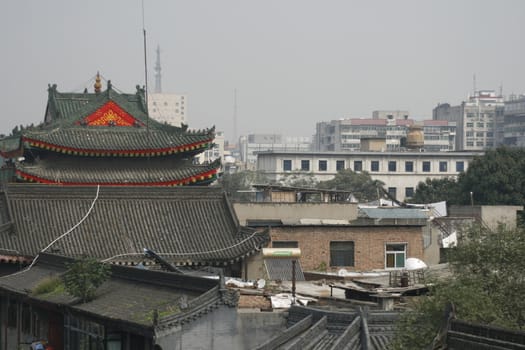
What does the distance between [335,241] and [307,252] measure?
131 cm

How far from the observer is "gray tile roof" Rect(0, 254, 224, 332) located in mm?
24672

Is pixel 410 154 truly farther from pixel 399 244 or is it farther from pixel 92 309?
pixel 92 309

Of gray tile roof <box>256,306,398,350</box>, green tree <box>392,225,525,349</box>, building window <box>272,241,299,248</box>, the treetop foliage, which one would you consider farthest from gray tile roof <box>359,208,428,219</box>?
gray tile roof <box>256,306,398,350</box>

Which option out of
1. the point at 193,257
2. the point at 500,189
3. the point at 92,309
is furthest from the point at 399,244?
the point at 500,189

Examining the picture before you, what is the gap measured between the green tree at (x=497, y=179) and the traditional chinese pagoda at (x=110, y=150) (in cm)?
4310

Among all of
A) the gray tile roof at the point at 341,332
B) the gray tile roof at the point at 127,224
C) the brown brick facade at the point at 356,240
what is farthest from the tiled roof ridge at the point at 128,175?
the gray tile roof at the point at 341,332

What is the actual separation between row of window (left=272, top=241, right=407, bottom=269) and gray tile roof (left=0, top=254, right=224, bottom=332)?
14.7 m

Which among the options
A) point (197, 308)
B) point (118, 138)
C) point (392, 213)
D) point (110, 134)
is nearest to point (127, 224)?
point (118, 138)

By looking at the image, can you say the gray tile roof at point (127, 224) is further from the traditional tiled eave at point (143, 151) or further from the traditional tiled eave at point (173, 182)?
the traditional tiled eave at point (143, 151)

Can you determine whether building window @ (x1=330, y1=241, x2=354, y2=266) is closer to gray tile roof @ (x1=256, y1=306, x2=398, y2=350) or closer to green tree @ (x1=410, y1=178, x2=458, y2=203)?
gray tile roof @ (x1=256, y1=306, x2=398, y2=350)

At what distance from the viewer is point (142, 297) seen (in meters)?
27.2

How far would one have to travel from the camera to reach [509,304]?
21938mm

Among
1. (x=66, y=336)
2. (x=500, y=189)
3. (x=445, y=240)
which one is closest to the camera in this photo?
(x=66, y=336)

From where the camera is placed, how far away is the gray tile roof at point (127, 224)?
38.2 meters
